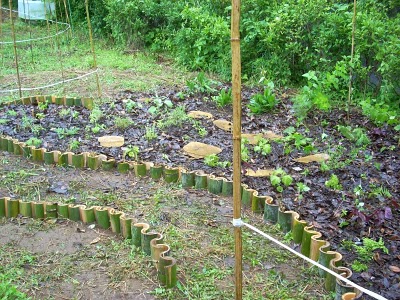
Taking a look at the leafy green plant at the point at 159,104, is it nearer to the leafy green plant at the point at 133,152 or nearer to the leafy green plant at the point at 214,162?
the leafy green plant at the point at 133,152

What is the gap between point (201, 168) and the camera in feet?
14.6

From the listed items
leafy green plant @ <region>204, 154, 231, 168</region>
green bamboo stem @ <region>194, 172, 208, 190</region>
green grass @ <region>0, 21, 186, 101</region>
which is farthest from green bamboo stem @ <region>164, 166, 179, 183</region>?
green grass @ <region>0, 21, 186, 101</region>

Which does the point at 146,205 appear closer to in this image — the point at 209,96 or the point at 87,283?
the point at 87,283

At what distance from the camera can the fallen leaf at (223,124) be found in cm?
536

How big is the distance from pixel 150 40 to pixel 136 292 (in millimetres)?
6495

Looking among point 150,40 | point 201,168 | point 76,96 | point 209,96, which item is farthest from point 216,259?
point 150,40

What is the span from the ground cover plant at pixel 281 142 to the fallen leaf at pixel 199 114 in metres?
0.10

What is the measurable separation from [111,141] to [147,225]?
1.72 metres

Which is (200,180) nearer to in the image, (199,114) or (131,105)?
(199,114)

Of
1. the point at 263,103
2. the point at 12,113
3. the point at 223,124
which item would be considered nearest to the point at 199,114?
the point at 223,124

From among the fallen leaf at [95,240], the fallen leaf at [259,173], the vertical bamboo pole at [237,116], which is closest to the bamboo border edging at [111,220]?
the fallen leaf at [95,240]

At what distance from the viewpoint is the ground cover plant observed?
3424mm

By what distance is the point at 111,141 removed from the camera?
4961 millimetres

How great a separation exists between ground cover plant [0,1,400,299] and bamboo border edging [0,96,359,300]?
0.13 meters
